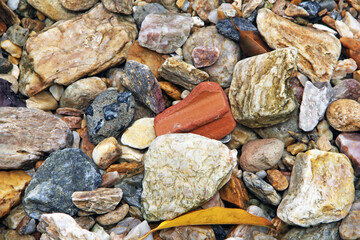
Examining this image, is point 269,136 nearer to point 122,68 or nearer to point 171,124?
point 171,124

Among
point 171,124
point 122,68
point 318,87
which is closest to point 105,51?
point 122,68

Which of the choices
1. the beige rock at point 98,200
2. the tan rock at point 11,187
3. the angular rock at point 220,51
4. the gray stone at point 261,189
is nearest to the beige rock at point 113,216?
the beige rock at point 98,200

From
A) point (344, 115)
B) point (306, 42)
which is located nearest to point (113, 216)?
point (344, 115)

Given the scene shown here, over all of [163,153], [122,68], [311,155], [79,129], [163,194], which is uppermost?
[122,68]

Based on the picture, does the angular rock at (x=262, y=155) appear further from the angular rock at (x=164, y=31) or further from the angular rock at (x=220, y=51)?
the angular rock at (x=164, y=31)

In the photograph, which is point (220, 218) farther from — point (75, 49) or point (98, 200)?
point (75, 49)

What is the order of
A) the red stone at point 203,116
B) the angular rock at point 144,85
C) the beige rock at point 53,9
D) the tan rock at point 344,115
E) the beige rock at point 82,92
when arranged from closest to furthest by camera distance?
the tan rock at point 344,115, the red stone at point 203,116, the angular rock at point 144,85, the beige rock at point 82,92, the beige rock at point 53,9
